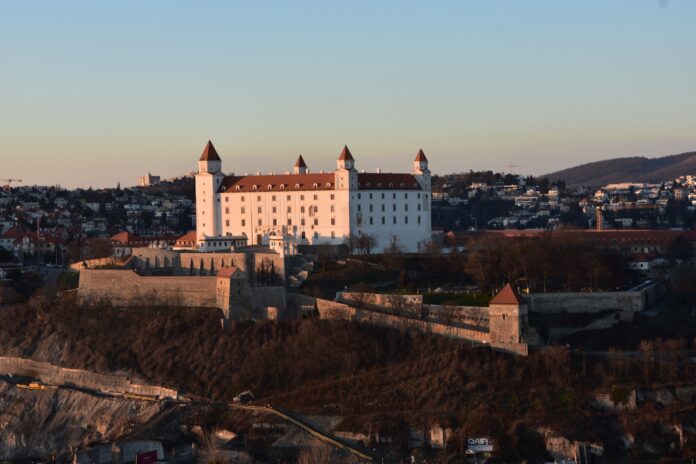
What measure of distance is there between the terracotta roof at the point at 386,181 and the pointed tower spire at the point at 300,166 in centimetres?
509

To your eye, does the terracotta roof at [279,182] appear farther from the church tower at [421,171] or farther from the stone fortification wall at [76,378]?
the stone fortification wall at [76,378]

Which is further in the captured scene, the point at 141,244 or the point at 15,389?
the point at 141,244

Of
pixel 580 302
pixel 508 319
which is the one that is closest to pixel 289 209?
pixel 580 302

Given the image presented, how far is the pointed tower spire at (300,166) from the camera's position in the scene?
77.2 metres

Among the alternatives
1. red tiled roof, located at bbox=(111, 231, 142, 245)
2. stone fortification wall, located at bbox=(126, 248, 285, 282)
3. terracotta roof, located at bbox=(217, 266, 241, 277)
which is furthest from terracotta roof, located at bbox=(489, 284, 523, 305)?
red tiled roof, located at bbox=(111, 231, 142, 245)

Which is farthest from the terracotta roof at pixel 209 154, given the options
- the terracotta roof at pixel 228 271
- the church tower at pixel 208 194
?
the terracotta roof at pixel 228 271

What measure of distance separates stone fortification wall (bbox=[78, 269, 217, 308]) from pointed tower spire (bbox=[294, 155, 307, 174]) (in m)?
17.7

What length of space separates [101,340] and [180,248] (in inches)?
452

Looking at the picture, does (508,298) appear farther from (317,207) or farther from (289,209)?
(289,209)

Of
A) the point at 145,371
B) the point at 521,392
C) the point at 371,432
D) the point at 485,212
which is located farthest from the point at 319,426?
the point at 485,212

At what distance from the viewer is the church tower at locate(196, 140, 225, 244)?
74625 millimetres

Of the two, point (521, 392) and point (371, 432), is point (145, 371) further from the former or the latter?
point (521, 392)

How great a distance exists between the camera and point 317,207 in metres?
71.9

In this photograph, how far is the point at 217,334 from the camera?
56750 mm
